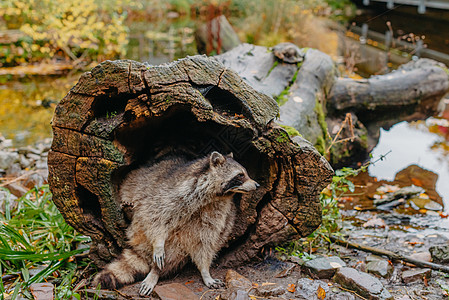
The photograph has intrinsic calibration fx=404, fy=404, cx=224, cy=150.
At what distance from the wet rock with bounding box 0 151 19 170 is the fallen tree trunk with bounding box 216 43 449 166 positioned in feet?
10.7

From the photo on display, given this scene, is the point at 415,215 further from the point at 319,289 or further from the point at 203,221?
the point at 203,221

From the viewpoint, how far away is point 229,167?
3.28 m

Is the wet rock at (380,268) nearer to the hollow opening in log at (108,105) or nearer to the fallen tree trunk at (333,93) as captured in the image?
the fallen tree trunk at (333,93)

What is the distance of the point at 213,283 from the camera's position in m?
3.32

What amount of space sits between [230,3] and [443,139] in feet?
36.2

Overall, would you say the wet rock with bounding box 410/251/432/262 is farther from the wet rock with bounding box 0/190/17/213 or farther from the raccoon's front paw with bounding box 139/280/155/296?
the wet rock with bounding box 0/190/17/213

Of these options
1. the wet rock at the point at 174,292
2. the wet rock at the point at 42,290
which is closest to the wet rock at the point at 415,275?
the wet rock at the point at 174,292

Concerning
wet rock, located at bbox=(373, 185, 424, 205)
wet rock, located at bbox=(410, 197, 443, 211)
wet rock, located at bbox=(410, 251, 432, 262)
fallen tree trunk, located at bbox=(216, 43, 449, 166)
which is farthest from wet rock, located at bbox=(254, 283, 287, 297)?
wet rock, located at bbox=(410, 197, 443, 211)

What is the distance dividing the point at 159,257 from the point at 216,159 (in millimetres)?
927

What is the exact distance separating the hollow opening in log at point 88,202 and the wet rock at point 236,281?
118cm

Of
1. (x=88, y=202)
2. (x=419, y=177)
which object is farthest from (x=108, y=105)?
(x=419, y=177)

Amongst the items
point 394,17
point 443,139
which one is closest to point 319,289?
point 443,139

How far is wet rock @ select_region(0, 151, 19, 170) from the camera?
558cm

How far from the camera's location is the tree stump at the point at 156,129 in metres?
2.97
